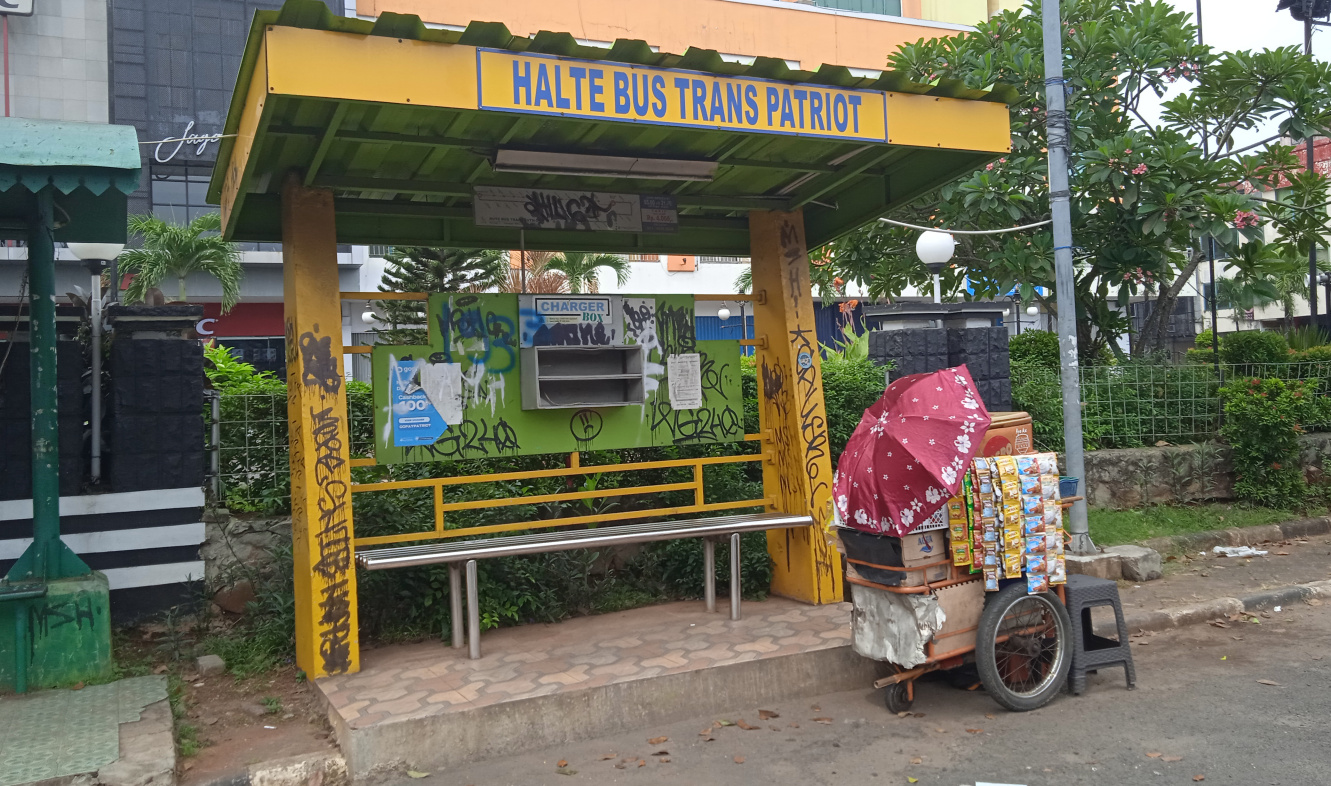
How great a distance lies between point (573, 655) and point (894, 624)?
1918 millimetres

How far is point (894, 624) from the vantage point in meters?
5.09

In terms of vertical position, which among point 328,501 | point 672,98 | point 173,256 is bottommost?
point 328,501

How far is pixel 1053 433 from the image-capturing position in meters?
10.0

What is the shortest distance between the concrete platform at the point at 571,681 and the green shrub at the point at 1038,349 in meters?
6.57

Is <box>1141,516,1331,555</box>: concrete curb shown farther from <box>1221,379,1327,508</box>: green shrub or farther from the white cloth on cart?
the white cloth on cart

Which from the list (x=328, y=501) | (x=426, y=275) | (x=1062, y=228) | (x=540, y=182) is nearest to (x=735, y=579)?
→ (x=328, y=501)

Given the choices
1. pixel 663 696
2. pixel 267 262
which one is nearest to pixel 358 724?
pixel 663 696

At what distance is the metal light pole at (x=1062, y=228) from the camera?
26.2 feet

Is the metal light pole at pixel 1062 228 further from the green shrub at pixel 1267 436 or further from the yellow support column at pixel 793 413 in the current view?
the green shrub at pixel 1267 436

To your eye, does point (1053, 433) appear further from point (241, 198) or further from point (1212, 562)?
point (241, 198)

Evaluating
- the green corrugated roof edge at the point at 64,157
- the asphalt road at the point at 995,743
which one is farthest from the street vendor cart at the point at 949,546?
the green corrugated roof edge at the point at 64,157

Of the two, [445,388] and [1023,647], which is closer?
[1023,647]

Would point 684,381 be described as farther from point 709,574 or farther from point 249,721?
point 249,721

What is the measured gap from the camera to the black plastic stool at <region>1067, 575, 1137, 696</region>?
538 centimetres
